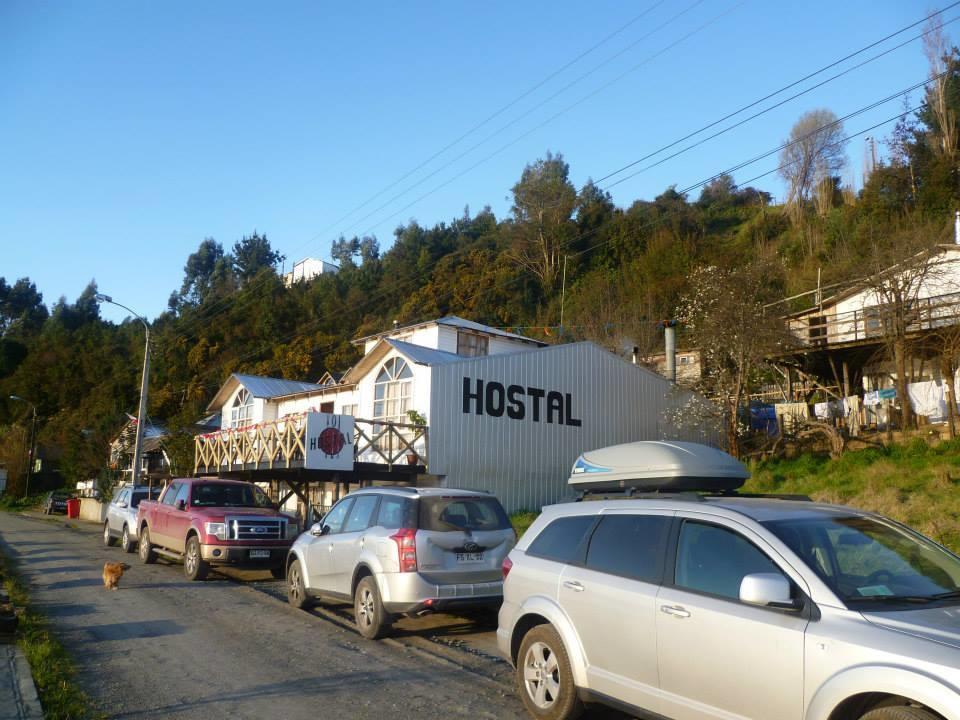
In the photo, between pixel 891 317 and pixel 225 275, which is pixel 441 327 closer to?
pixel 891 317

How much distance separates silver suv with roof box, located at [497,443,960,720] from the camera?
3.90 m

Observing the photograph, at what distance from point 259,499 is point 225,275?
86209 mm

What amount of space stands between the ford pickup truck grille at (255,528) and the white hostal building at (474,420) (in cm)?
566

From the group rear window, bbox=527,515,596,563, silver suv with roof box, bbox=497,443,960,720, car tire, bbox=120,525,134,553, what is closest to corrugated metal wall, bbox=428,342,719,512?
car tire, bbox=120,525,134,553

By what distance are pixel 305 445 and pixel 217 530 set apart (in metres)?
6.13

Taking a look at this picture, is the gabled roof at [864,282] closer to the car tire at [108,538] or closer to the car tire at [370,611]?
the car tire at [370,611]

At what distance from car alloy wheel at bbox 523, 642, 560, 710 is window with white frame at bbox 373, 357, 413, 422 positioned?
55.9 ft

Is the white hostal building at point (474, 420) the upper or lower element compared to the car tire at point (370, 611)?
upper

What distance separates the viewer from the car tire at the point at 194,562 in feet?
46.3

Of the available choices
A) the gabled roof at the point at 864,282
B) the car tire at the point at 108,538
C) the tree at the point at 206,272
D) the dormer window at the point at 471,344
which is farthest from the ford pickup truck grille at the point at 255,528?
the tree at the point at 206,272

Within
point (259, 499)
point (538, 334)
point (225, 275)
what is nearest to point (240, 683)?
point (259, 499)

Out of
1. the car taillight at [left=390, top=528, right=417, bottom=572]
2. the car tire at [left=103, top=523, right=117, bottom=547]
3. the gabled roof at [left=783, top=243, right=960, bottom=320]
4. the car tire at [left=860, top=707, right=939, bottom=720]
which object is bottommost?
the car tire at [left=103, top=523, right=117, bottom=547]

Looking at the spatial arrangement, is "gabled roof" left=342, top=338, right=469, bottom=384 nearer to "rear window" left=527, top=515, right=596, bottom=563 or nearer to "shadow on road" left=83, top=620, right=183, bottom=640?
"shadow on road" left=83, top=620, right=183, bottom=640

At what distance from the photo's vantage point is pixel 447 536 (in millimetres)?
9055
